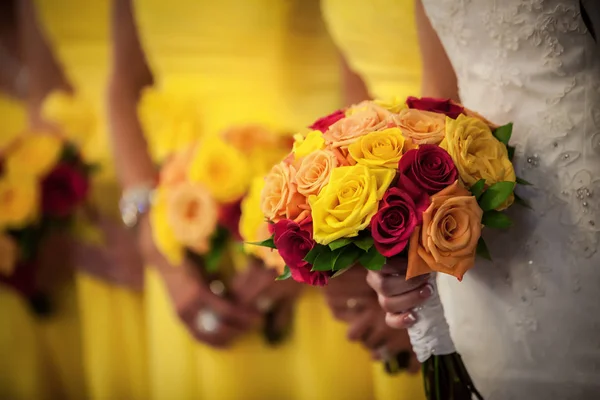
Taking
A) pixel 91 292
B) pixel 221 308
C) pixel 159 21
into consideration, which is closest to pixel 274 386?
pixel 221 308

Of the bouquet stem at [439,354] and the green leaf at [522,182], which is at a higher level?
the green leaf at [522,182]

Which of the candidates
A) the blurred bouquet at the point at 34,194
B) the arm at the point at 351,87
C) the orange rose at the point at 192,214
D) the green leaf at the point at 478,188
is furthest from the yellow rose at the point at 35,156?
the green leaf at the point at 478,188

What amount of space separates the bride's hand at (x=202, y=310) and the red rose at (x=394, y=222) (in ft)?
1.82

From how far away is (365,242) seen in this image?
2.26 feet

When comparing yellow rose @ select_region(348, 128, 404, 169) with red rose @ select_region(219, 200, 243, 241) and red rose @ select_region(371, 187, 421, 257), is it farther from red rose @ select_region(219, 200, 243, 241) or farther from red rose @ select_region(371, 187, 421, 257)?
red rose @ select_region(219, 200, 243, 241)

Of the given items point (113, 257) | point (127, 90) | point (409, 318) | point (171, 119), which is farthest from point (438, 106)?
point (113, 257)

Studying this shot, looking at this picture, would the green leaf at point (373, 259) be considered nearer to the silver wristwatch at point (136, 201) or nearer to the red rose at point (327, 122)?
the red rose at point (327, 122)

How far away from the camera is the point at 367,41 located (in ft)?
3.12

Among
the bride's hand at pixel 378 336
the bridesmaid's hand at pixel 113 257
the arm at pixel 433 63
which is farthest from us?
the bridesmaid's hand at pixel 113 257

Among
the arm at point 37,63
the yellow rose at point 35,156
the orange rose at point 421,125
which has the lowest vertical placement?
the orange rose at point 421,125

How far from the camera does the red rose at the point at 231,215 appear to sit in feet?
3.72

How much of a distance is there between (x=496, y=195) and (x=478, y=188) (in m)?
0.02

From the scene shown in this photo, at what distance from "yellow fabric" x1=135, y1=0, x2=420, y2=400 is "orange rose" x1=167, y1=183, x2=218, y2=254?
131 millimetres

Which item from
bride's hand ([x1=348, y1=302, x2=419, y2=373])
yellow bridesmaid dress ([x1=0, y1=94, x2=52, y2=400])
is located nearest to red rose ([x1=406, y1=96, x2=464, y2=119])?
bride's hand ([x1=348, y1=302, x2=419, y2=373])
